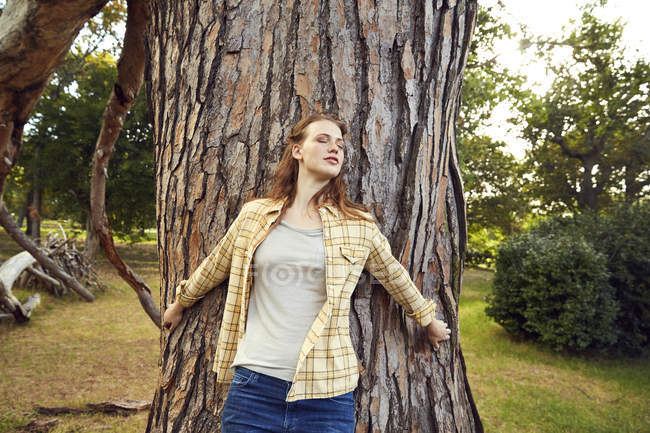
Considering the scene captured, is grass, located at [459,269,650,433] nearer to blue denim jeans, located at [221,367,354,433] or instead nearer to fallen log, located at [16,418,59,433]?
blue denim jeans, located at [221,367,354,433]

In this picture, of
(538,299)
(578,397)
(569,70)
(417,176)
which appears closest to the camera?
(417,176)

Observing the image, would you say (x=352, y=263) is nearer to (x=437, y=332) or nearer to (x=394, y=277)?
(x=394, y=277)

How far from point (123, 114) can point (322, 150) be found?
222 centimetres

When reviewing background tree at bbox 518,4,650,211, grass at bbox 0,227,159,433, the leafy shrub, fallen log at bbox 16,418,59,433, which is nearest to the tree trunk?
fallen log at bbox 16,418,59,433

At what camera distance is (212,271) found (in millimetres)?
1808

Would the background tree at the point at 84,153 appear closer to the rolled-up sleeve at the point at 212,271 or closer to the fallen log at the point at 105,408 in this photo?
the fallen log at the point at 105,408

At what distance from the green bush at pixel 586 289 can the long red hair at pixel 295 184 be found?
6773 millimetres

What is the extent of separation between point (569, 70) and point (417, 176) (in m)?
15.3

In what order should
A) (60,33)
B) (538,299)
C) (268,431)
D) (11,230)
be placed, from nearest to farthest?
(268,431) < (60,33) < (11,230) < (538,299)

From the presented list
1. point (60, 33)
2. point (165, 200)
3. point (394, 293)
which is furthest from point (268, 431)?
point (60, 33)

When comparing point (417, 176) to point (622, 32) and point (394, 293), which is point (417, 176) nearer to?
point (394, 293)

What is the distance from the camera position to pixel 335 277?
5.33ft

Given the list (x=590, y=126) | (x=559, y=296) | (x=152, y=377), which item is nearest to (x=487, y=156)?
(x=590, y=126)

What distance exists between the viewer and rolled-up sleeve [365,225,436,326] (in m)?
1.75
